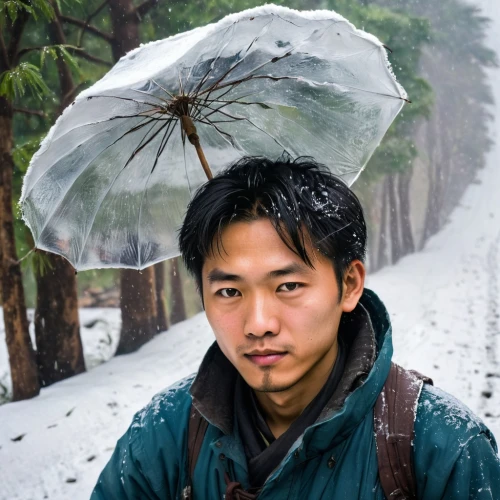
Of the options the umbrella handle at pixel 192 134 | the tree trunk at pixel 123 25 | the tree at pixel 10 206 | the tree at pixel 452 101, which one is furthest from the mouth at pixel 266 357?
the tree at pixel 452 101

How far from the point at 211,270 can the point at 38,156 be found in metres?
0.96

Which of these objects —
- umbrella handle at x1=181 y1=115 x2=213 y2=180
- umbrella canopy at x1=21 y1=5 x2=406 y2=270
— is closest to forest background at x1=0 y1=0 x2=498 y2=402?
umbrella canopy at x1=21 y1=5 x2=406 y2=270

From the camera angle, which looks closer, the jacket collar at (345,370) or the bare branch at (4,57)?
the jacket collar at (345,370)

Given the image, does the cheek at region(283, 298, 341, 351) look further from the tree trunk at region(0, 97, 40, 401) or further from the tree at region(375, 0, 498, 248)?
the tree at region(375, 0, 498, 248)

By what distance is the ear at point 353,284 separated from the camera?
205 cm

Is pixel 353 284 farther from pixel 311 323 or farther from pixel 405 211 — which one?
pixel 405 211

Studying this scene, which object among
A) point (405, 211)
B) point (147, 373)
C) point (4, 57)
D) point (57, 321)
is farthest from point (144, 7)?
point (405, 211)

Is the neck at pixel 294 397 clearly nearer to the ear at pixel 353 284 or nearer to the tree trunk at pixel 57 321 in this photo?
the ear at pixel 353 284

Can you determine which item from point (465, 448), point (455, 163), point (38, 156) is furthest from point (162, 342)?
point (455, 163)

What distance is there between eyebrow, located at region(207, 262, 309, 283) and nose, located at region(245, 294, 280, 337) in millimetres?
80

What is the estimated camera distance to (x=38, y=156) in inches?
91.1

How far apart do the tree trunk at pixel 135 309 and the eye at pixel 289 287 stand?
7.17 meters

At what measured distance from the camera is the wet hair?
190 centimetres

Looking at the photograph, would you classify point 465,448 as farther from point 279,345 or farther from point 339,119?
point 339,119
